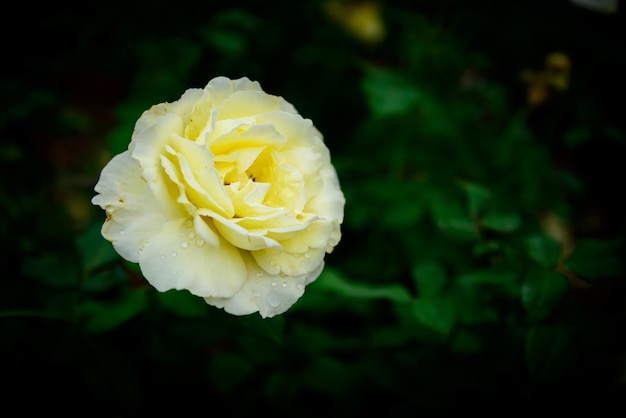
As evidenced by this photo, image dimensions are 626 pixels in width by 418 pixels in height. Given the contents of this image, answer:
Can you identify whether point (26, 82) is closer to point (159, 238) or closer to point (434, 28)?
point (159, 238)

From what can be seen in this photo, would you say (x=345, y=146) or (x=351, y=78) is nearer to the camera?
(x=345, y=146)

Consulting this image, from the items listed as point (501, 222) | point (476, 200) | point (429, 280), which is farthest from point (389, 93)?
point (429, 280)

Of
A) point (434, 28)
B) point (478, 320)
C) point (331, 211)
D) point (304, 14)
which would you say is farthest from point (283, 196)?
point (304, 14)

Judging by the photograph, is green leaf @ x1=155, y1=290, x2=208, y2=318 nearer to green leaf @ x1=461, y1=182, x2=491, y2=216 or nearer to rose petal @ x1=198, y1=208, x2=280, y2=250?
rose petal @ x1=198, y1=208, x2=280, y2=250

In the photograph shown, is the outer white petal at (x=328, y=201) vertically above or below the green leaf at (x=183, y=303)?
above

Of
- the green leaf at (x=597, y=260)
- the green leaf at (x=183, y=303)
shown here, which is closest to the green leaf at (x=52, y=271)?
the green leaf at (x=183, y=303)

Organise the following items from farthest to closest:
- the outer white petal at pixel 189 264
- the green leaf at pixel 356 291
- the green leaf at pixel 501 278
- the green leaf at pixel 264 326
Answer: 1. the green leaf at pixel 356 291
2. the green leaf at pixel 501 278
3. the green leaf at pixel 264 326
4. the outer white petal at pixel 189 264

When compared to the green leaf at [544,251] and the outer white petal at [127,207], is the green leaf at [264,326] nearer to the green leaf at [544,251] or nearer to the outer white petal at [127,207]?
the outer white petal at [127,207]

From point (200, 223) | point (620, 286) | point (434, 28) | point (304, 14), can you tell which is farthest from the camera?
point (304, 14)
